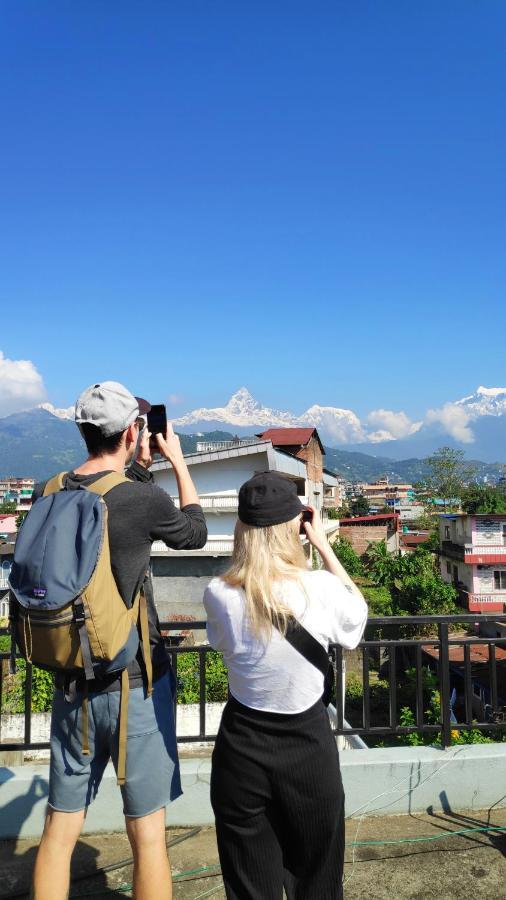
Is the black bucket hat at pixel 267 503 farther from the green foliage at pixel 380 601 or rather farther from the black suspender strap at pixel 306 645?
the green foliage at pixel 380 601

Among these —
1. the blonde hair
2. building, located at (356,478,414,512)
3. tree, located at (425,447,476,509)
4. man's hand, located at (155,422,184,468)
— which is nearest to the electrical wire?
the blonde hair

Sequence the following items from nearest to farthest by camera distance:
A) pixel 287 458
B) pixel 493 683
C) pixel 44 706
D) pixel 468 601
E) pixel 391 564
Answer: pixel 493 683 → pixel 44 706 → pixel 287 458 → pixel 468 601 → pixel 391 564

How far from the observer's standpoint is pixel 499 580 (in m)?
37.0

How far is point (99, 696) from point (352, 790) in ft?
6.75

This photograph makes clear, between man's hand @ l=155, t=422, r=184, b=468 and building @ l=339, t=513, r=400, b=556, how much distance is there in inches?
2276

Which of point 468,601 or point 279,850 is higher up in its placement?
point 279,850

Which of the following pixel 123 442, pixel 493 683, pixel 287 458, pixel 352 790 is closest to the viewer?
pixel 123 442

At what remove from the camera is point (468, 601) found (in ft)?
122

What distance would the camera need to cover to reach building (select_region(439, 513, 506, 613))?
3638cm

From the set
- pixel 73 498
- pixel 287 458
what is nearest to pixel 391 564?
pixel 287 458

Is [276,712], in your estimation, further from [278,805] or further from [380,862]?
[380,862]

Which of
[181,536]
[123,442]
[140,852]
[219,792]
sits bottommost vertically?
[140,852]

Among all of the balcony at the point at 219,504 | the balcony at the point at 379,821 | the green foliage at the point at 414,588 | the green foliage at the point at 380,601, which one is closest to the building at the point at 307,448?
the green foliage at the point at 414,588

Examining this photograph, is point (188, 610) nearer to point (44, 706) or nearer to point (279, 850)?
point (44, 706)
